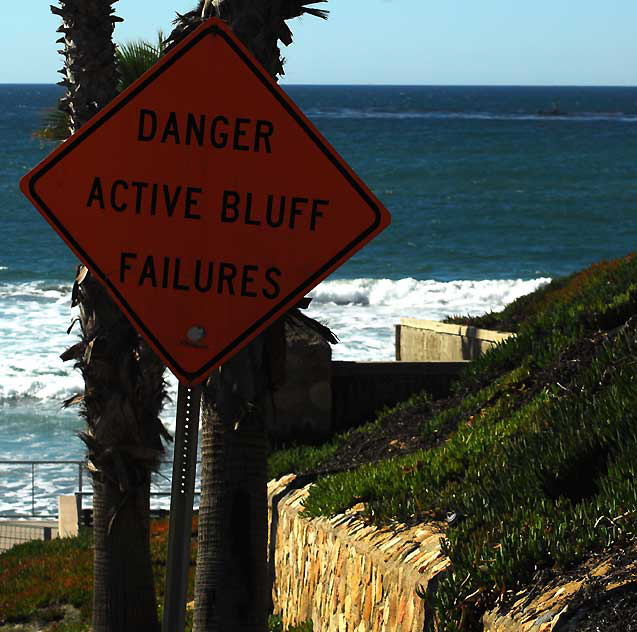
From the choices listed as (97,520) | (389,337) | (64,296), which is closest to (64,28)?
(97,520)

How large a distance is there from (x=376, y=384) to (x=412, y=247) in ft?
143

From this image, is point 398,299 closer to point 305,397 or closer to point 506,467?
point 305,397

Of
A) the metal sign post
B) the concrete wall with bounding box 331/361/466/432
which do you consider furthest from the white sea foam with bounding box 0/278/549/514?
the metal sign post

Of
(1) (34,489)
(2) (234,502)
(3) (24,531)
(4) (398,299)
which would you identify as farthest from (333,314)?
(2) (234,502)

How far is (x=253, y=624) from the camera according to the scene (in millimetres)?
6328

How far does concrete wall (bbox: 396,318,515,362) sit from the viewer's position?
54.2 feet

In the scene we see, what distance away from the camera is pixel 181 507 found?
3.55m

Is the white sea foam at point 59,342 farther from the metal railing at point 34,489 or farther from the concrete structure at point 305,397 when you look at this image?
the concrete structure at point 305,397

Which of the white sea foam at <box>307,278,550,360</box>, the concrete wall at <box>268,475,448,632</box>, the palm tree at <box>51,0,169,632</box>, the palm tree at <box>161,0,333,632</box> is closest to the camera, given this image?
the concrete wall at <box>268,475,448,632</box>

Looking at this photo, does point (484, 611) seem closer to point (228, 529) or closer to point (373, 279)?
point (228, 529)

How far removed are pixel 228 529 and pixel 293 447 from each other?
752cm

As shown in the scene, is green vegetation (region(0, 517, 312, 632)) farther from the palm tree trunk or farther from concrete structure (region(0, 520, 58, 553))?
the palm tree trunk

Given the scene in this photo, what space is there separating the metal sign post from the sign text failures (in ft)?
1.17

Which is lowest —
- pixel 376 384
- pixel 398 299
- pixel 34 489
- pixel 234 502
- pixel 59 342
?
pixel 34 489
